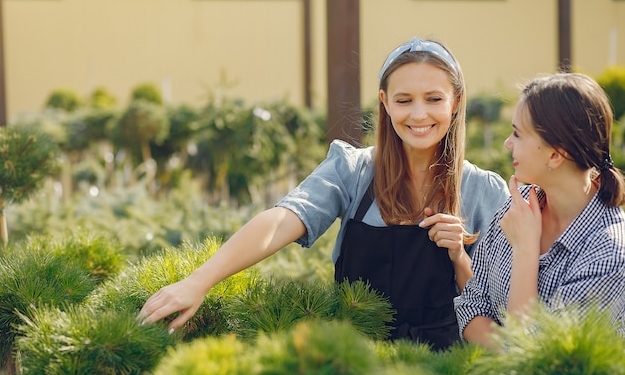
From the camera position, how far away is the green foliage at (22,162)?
2795 mm

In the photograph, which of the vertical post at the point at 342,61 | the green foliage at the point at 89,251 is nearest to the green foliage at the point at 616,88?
the vertical post at the point at 342,61

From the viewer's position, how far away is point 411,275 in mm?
2180

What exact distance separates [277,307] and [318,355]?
568 mm

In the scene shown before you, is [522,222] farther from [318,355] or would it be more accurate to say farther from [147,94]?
[147,94]

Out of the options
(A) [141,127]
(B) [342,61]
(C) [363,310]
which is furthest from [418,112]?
(A) [141,127]

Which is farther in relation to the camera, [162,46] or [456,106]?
[162,46]

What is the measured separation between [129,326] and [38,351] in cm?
17

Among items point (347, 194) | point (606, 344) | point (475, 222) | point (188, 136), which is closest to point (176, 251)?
point (347, 194)

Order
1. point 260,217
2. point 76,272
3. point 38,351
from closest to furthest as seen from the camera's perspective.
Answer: point 38,351 → point 260,217 → point 76,272

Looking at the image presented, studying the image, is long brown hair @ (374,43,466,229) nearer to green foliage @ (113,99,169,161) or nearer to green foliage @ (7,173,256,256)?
green foliage @ (7,173,256,256)

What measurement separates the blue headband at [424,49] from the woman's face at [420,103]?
39mm

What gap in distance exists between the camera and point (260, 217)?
1.98 metres

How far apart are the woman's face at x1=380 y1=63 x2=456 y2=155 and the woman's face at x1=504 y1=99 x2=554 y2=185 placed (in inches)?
12.5

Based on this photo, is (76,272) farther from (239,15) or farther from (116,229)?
(239,15)
